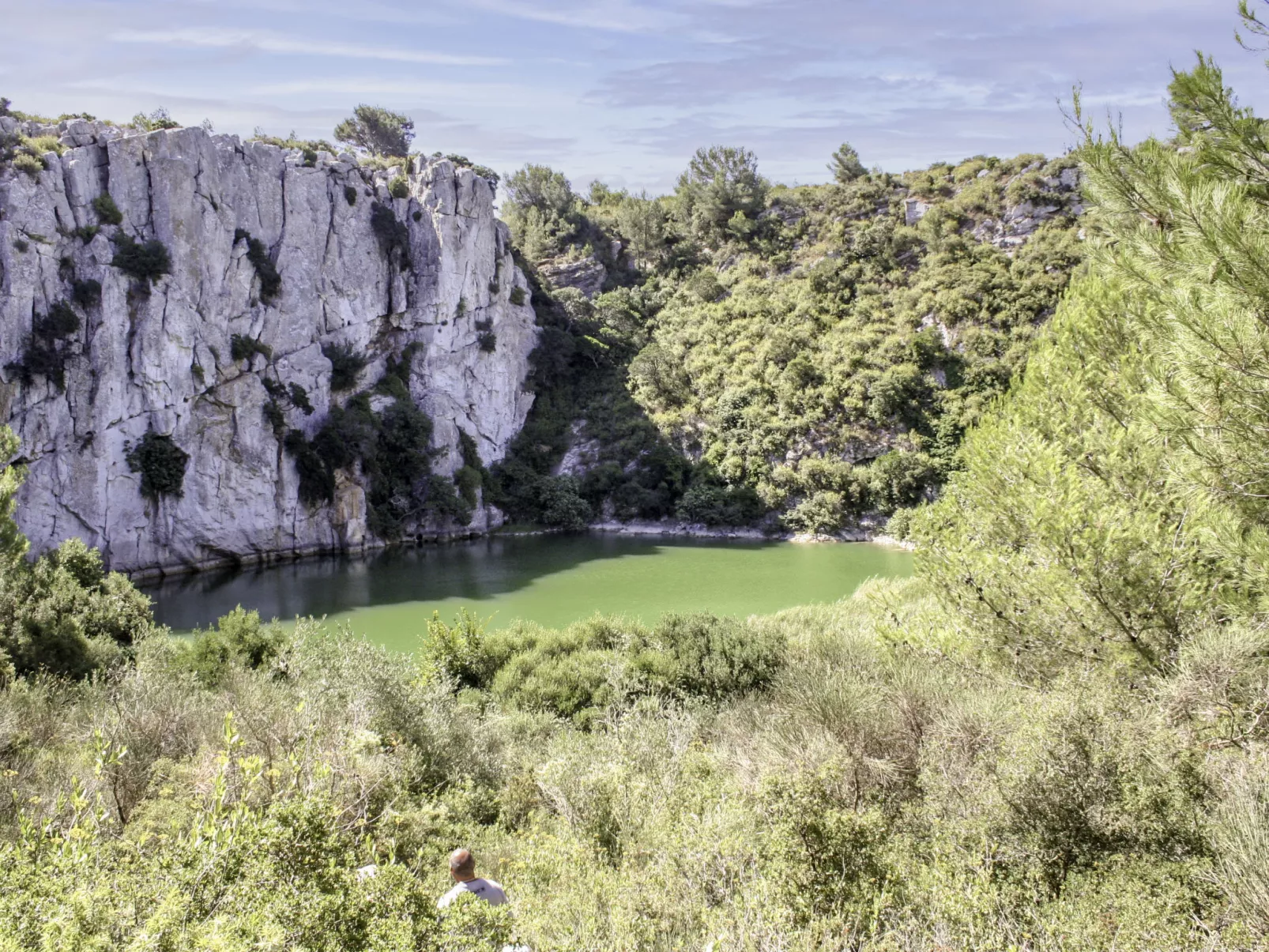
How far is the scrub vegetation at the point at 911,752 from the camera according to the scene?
3.33m

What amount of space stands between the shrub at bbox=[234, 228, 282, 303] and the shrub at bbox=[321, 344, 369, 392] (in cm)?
266

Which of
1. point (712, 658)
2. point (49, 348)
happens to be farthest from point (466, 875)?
point (49, 348)

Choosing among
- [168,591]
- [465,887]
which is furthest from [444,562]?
[465,887]

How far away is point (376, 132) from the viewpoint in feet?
132

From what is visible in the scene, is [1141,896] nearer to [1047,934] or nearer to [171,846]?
[1047,934]

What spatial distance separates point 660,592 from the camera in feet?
70.3

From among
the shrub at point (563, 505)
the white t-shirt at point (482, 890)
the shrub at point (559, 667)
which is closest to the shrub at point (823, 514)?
the shrub at point (563, 505)

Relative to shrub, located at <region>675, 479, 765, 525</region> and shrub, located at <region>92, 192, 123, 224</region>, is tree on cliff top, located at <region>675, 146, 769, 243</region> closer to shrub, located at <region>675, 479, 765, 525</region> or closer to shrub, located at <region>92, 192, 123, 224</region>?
shrub, located at <region>675, 479, 765, 525</region>

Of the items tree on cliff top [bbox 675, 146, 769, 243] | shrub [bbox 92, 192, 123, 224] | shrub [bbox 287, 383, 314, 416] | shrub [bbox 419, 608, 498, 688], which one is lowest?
shrub [bbox 419, 608, 498, 688]

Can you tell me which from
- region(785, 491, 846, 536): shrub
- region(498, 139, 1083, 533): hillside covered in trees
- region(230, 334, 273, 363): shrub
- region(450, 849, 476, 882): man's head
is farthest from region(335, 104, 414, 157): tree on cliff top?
region(450, 849, 476, 882): man's head

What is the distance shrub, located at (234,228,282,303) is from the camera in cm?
2617

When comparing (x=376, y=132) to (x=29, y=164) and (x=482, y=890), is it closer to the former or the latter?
(x=29, y=164)

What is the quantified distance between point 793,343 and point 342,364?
19070 mm

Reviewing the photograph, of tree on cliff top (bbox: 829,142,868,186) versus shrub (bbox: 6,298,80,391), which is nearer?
shrub (bbox: 6,298,80,391)
